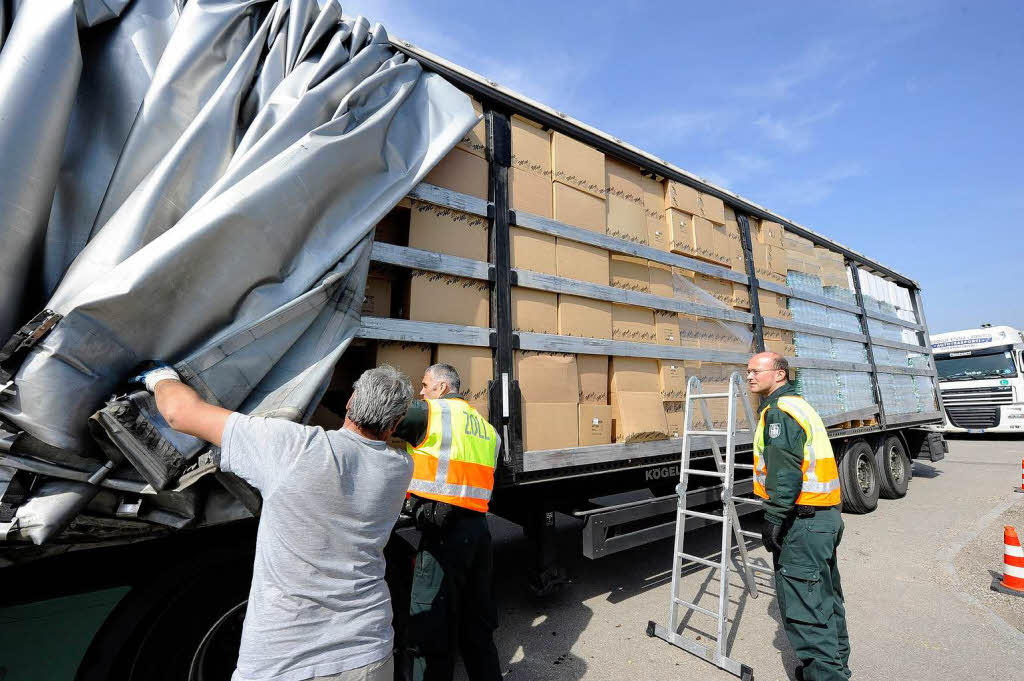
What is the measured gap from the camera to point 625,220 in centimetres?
365

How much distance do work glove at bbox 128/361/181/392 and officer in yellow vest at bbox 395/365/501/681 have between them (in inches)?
34.5

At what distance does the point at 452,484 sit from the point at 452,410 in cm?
34

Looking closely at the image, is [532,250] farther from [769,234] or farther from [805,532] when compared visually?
[769,234]

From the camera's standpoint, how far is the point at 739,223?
189 inches

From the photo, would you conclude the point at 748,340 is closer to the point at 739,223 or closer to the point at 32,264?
the point at 739,223

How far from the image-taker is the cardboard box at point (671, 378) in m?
3.67

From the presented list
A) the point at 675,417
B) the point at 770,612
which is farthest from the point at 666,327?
the point at 770,612

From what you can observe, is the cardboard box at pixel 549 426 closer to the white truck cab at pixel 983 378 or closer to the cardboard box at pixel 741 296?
the cardboard box at pixel 741 296

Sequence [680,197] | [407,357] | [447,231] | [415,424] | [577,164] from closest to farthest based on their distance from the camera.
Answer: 1. [415,424]
2. [407,357]
3. [447,231]
4. [577,164]
5. [680,197]

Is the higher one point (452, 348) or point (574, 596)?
point (452, 348)

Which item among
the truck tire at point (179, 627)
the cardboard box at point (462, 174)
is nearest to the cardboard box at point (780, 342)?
the cardboard box at point (462, 174)

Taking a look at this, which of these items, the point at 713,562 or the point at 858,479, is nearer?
the point at 713,562

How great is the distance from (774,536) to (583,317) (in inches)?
64.8

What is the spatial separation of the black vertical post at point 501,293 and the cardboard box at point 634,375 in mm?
904
